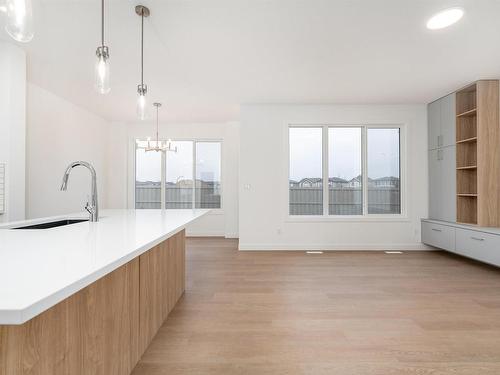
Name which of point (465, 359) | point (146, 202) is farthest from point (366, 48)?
point (146, 202)

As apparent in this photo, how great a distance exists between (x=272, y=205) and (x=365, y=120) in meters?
2.28

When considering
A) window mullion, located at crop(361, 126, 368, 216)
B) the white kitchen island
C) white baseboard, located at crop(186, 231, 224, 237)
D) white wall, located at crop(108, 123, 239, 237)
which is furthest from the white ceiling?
white baseboard, located at crop(186, 231, 224, 237)

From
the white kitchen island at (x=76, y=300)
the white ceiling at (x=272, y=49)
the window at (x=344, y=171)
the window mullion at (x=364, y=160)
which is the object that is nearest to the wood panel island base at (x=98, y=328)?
the white kitchen island at (x=76, y=300)

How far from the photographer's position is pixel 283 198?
200 inches

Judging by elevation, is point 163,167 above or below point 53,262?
above

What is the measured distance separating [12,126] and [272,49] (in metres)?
2.88

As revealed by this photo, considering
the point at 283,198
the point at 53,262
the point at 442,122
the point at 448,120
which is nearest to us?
the point at 53,262

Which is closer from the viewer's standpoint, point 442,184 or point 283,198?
point 442,184

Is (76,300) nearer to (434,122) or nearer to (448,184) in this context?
(448,184)

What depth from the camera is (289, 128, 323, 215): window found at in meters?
5.31

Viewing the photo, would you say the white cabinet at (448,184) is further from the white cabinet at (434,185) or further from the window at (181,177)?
the window at (181,177)

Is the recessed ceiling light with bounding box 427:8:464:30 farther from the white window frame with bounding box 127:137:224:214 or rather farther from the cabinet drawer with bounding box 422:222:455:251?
the white window frame with bounding box 127:137:224:214

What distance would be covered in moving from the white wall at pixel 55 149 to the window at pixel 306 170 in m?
4.04

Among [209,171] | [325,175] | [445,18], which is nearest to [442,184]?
[325,175]
